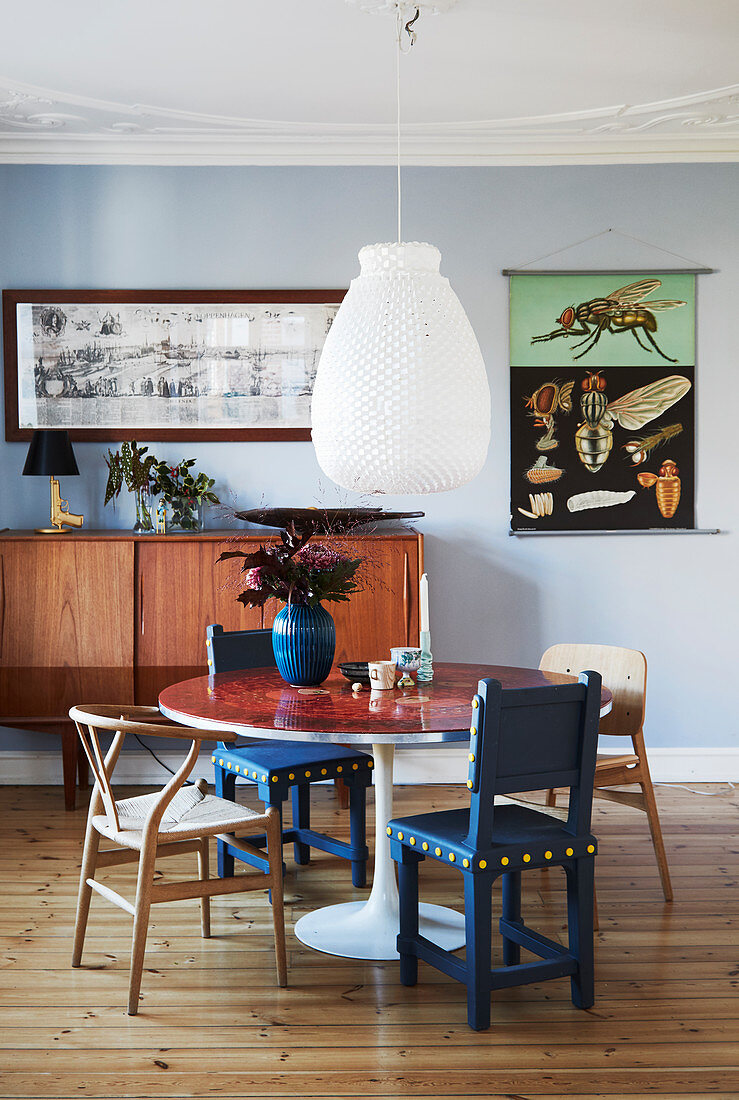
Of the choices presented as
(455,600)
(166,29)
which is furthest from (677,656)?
(166,29)

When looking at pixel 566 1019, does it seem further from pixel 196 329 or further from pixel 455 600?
pixel 196 329

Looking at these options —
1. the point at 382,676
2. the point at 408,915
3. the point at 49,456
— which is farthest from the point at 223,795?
the point at 49,456

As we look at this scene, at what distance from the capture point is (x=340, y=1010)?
2586 millimetres

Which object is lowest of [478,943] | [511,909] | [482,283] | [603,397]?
[511,909]

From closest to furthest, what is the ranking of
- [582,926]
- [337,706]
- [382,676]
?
[582,926] → [337,706] → [382,676]

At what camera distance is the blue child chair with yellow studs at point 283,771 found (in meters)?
3.03

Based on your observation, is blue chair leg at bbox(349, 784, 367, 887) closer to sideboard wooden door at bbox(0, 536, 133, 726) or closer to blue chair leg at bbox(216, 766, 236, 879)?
blue chair leg at bbox(216, 766, 236, 879)

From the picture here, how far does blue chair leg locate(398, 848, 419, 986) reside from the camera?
2639 millimetres

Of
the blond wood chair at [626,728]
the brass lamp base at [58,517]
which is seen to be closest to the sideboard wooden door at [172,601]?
the brass lamp base at [58,517]

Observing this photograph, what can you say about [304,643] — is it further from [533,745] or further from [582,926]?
[582,926]

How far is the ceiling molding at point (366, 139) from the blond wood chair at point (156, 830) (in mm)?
2641

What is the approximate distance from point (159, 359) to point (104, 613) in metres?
1.16

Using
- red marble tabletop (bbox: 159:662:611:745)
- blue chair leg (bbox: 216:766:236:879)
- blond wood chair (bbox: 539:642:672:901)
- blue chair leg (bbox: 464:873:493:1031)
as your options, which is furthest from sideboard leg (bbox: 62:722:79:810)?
blue chair leg (bbox: 464:873:493:1031)

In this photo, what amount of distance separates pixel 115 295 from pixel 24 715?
1841 millimetres
